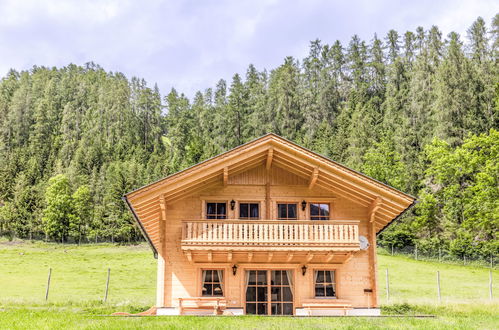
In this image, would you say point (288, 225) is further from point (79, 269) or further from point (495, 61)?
point (495, 61)

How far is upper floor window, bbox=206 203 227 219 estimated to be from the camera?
19.6 metres

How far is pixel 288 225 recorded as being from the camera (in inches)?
713

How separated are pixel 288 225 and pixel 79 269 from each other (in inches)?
1468

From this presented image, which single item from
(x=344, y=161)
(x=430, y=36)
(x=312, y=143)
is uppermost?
(x=430, y=36)

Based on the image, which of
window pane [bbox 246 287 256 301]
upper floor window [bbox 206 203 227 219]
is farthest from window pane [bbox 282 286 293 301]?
upper floor window [bbox 206 203 227 219]

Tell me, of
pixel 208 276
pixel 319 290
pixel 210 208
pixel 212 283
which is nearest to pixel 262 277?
pixel 212 283

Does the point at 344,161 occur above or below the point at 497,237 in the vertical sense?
above

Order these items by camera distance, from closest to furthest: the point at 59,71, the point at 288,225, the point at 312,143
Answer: the point at 288,225 → the point at 312,143 → the point at 59,71

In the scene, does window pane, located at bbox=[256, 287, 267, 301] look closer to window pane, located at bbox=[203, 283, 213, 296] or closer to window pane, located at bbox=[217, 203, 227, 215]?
window pane, located at bbox=[203, 283, 213, 296]

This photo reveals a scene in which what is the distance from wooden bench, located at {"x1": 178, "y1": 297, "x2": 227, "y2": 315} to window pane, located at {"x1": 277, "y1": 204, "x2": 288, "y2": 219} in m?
3.85

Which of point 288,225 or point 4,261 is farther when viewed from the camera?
point 4,261

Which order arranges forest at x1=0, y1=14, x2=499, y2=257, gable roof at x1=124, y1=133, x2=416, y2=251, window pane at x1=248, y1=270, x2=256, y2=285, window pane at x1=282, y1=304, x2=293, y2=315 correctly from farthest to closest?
forest at x1=0, y1=14, x2=499, y2=257
window pane at x1=248, y1=270, x2=256, y2=285
window pane at x1=282, y1=304, x2=293, y2=315
gable roof at x1=124, y1=133, x2=416, y2=251

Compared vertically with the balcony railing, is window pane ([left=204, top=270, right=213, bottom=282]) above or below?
below

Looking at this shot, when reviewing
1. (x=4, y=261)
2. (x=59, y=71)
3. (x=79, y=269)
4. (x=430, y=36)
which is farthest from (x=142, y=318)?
(x=59, y=71)
